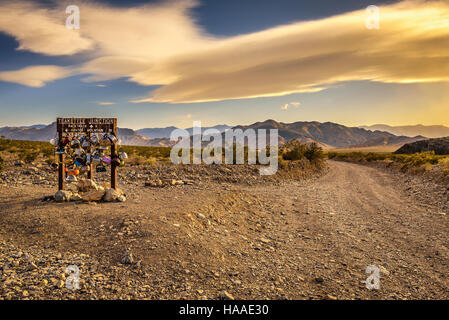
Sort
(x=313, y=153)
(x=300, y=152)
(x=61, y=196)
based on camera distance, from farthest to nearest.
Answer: (x=313, y=153)
(x=300, y=152)
(x=61, y=196)

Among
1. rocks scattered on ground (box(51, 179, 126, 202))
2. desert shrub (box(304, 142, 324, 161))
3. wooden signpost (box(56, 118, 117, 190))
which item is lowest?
rocks scattered on ground (box(51, 179, 126, 202))

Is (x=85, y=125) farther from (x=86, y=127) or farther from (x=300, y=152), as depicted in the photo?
(x=300, y=152)

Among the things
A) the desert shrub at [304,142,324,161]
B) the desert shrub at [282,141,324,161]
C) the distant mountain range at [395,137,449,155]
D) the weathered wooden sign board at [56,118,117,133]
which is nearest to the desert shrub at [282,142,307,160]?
the desert shrub at [282,141,324,161]

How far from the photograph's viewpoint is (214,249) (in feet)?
20.3

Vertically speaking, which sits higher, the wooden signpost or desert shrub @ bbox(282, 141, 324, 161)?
the wooden signpost

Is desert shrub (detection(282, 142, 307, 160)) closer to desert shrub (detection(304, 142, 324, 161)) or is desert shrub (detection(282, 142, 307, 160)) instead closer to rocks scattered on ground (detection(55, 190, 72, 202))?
desert shrub (detection(304, 142, 324, 161))

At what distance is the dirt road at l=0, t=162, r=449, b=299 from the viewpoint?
4.80 meters

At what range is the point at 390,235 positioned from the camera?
8.23m

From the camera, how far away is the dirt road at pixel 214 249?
15.8ft

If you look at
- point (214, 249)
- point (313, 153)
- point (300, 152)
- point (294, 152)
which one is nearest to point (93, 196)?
point (214, 249)

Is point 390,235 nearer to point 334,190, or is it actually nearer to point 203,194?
point 203,194

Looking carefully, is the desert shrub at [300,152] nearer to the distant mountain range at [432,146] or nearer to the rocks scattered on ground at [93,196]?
the rocks scattered on ground at [93,196]

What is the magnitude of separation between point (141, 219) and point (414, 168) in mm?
24656
